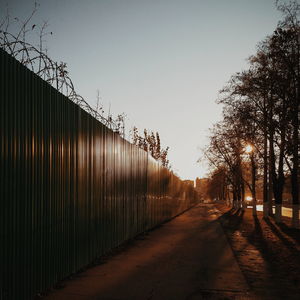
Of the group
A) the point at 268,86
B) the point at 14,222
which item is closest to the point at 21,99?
the point at 14,222

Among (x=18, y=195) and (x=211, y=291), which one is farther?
(x=211, y=291)

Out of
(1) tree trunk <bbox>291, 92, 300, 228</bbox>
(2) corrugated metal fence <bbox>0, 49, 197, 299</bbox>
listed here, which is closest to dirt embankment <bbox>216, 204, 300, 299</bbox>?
(2) corrugated metal fence <bbox>0, 49, 197, 299</bbox>

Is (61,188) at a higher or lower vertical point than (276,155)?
lower

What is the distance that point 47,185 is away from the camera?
5.30m

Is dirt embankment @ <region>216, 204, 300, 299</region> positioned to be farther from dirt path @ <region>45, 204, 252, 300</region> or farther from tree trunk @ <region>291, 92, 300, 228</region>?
tree trunk @ <region>291, 92, 300, 228</region>

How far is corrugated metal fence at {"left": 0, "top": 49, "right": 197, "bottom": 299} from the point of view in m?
4.23

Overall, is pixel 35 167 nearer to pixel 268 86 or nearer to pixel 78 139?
pixel 78 139

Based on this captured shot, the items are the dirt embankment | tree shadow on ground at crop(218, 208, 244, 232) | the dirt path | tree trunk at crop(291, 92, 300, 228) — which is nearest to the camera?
the dirt path

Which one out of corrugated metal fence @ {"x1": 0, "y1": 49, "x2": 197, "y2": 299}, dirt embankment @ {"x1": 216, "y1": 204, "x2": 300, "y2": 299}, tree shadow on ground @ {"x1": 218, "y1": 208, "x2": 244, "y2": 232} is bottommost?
tree shadow on ground @ {"x1": 218, "y1": 208, "x2": 244, "y2": 232}

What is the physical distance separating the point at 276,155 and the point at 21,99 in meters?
22.6

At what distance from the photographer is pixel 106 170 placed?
8.73m

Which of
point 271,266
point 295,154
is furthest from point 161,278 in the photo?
point 295,154

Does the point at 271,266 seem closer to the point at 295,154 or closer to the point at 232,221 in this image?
the point at 295,154

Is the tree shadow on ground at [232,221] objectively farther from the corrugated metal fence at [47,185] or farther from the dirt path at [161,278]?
the corrugated metal fence at [47,185]
